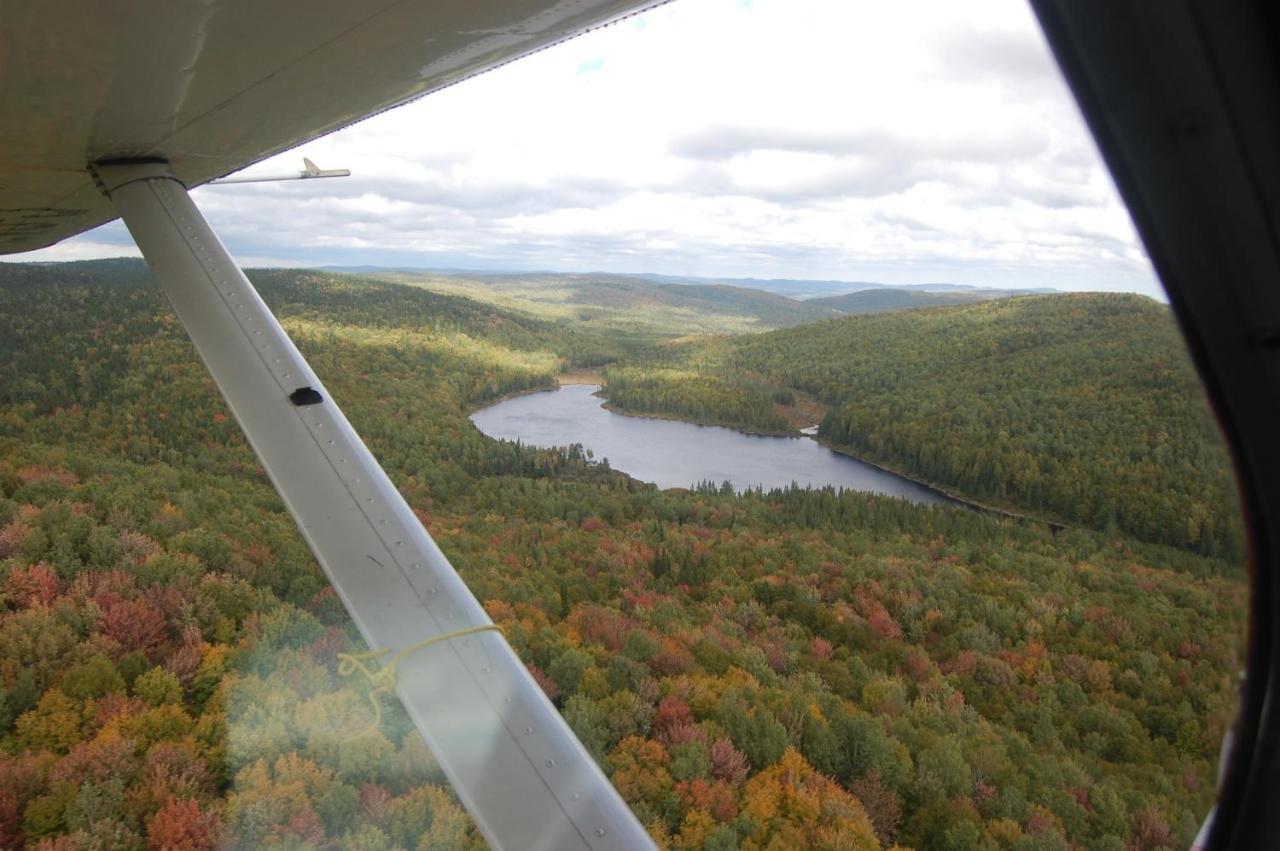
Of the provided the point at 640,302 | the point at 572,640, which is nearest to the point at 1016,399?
the point at 572,640

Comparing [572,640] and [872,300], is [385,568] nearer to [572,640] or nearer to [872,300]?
[572,640]

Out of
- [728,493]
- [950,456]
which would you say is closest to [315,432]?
[728,493]

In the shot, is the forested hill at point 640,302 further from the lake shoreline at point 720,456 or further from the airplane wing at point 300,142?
the airplane wing at point 300,142

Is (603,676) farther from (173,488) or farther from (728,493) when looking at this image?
(728,493)

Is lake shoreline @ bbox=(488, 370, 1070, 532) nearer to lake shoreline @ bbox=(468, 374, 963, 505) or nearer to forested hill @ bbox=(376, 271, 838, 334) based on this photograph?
lake shoreline @ bbox=(468, 374, 963, 505)

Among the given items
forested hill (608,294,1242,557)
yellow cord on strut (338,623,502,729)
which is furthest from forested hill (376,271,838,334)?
yellow cord on strut (338,623,502,729)

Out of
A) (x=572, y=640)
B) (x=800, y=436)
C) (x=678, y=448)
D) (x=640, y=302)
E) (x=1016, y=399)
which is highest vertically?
(x=640, y=302)

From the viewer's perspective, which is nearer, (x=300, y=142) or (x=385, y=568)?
(x=385, y=568)
